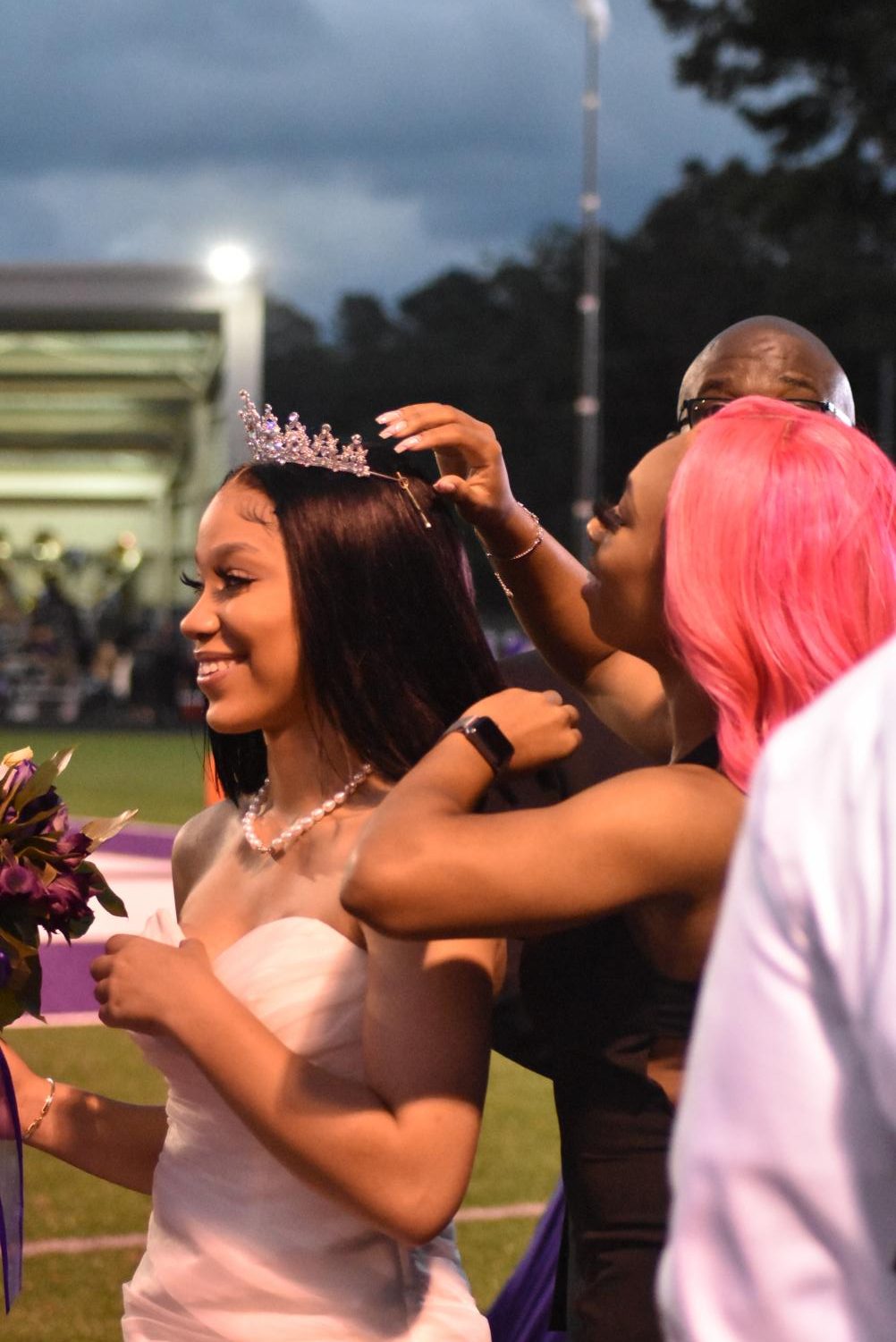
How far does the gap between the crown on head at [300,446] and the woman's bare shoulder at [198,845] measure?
487 millimetres

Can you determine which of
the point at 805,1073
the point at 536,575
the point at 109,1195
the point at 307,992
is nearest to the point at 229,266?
the point at 109,1195

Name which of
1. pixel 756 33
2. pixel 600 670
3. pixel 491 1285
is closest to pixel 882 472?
pixel 600 670

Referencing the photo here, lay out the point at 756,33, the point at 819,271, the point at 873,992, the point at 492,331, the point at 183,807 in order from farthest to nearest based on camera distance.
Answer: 1. the point at 492,331
2. the point at 819,271
3. the point at 756,33
4. the point at 183,807
5. the point at 873,992

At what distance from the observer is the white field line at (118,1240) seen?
5297 millimetres

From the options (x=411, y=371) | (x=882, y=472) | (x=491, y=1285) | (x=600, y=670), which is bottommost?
(x=411, y=371)

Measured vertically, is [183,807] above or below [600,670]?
below

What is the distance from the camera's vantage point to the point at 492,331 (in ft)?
250

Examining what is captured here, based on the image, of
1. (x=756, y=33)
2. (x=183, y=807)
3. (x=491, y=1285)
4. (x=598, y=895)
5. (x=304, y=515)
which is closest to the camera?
(x=598, y=895)

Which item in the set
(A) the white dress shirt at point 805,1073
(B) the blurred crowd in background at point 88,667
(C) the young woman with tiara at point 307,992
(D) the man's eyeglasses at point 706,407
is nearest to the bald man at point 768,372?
(D) the man's eyeglasses at point 706,407

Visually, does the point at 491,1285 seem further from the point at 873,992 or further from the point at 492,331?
the point at 492,331

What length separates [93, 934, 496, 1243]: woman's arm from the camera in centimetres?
181

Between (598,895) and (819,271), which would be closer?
(598,895)

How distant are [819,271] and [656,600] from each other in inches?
1546

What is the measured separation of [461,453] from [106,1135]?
98 cm
